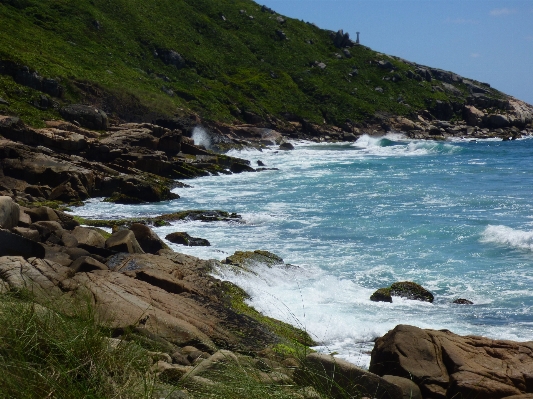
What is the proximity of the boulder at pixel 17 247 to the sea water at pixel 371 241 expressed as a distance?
14.5 feet

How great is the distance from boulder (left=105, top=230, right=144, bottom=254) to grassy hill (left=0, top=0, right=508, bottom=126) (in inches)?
1000

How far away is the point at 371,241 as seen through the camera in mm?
21922

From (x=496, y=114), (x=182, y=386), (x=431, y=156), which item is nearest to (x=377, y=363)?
(x=182, y=386)

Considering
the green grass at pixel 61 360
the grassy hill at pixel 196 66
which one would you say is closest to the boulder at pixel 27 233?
the green grass at pixel 61 360

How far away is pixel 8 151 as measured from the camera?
1080 inches

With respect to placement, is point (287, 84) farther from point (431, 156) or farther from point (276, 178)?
point (276, 178)

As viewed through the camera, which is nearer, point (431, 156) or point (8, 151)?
point (8, 151)

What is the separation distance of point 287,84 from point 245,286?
6816 centimetres

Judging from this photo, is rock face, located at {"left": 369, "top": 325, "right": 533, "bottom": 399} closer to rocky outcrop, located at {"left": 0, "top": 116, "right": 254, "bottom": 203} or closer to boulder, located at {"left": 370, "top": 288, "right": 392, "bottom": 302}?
boulder, located at {"left": 370, "top": 288, "right": 392, "bottom": 302}

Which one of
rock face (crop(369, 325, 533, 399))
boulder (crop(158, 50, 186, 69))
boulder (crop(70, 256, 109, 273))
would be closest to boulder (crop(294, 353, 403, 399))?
rock face (crop(369, 325, 533, 399))

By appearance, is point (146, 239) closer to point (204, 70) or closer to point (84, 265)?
point (84, 265)

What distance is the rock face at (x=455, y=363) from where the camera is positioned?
7.94 m

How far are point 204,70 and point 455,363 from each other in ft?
233

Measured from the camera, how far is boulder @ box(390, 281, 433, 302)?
50.6 feet
